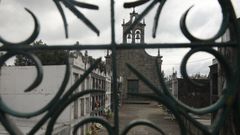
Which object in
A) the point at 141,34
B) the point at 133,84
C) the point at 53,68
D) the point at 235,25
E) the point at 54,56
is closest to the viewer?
the point at 235,25

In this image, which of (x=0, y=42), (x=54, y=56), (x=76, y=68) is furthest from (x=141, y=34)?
(x=0, y=42)

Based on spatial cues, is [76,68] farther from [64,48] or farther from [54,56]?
[54,56]

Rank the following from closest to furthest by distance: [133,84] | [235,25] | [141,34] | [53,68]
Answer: [235,25]
[53,68]
[141,34]
[133,84]

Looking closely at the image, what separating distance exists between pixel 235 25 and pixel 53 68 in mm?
6359

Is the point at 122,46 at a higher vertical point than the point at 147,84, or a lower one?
higher

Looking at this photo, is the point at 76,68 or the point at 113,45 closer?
the point at 113,45

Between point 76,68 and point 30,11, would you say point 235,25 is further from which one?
point 76,68

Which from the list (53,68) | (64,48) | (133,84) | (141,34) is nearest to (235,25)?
(64,48)

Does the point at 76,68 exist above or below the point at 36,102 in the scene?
above

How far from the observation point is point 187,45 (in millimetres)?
1396

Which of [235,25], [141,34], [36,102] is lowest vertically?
[36,102]

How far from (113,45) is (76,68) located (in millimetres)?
6377

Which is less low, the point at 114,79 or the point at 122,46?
the point at 122,46

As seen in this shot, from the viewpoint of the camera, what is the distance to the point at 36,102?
766 centimetres
